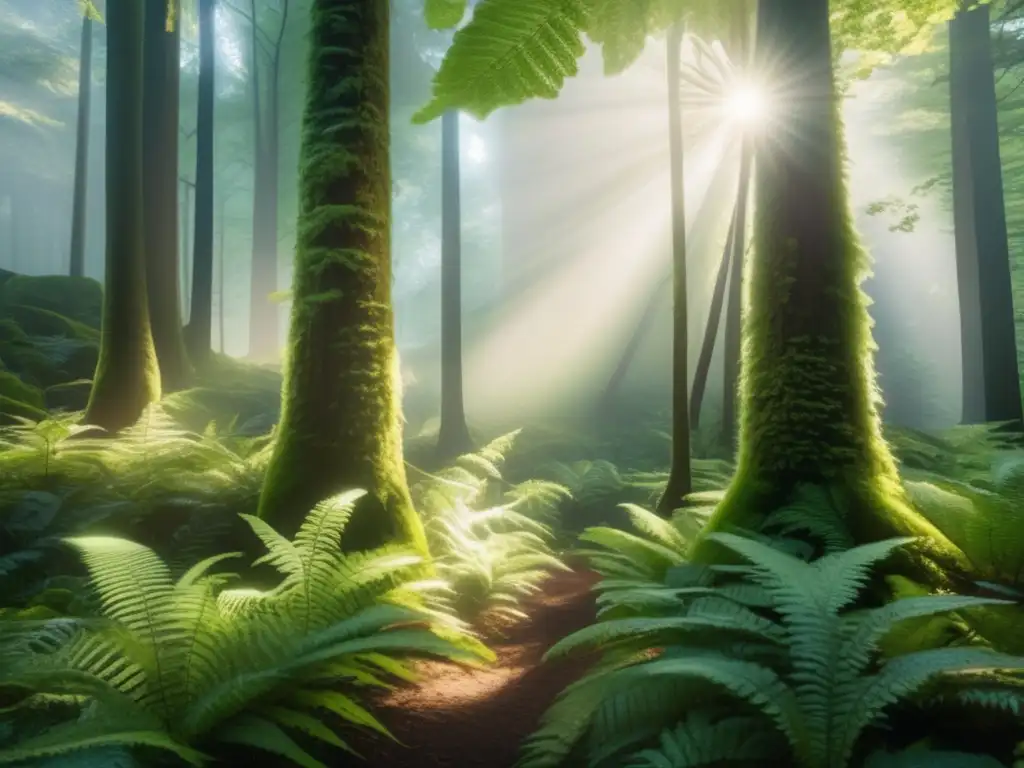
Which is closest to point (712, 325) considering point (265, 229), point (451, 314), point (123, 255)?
point (451, 314)

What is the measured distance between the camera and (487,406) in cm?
1850

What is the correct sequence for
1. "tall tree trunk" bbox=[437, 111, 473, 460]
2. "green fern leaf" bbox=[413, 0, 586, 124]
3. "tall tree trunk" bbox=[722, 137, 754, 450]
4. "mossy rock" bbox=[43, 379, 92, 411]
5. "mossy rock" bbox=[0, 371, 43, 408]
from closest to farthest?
"green fern leaf" bbox=[413, 0, 586, 124]
"tall tree trunk" bbox=[722, 137, 754, 450]
"mossy rock" bbox=[0, 371, 43, 408]
"mossy rock" bbox=[43, 379, 92, 411]
"tall tree trunk" bbox=[437, 111, 473, 460]

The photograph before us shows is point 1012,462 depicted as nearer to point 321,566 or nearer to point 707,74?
point 321,566

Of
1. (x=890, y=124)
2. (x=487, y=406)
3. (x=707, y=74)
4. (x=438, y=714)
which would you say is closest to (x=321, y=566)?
(x=438, y=714)

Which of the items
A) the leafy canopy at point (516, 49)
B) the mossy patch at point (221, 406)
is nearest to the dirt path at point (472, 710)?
the leafy canopy at point (516, 49)

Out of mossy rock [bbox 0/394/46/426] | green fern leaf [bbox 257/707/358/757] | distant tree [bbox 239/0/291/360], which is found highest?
distant tree [bbox 239/0/291/360]

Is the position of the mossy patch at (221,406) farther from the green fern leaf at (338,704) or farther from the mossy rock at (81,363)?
the green fern leaf at (338,704)

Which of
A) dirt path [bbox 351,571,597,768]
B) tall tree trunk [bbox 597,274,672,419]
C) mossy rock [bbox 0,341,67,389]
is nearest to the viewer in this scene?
dirt path [bbox 351,571,597,768]

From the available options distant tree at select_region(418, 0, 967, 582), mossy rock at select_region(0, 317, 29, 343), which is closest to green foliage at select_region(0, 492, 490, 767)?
distant tree at select_region(418, 0, 967, 582)

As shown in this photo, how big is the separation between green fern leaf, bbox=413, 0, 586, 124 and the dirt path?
8.26ft

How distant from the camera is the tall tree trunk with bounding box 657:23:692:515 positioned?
609 cm

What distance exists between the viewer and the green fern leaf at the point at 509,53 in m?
1.62

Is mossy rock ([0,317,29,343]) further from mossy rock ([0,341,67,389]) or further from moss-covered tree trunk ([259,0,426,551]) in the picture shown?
moss-covered tree trunk ([259,0,426,551])

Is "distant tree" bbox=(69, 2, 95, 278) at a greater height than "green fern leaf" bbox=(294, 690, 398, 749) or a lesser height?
greater
